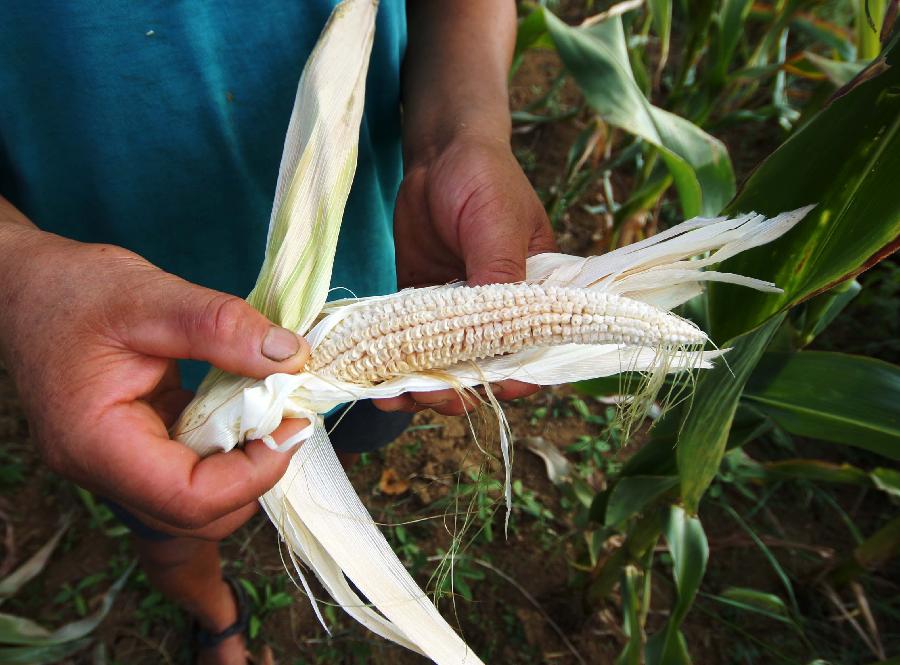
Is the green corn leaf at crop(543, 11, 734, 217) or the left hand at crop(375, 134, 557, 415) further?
the green corn leaf at crop(543, 11, 734, 217)

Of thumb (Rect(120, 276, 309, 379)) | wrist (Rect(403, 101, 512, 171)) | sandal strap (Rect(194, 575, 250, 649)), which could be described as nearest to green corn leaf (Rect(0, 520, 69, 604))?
sandal strap (Rect(194, 575, 250, 649))

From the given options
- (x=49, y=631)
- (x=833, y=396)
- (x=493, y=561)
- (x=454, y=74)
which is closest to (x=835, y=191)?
(x=833, y=396)

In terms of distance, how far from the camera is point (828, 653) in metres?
1.54

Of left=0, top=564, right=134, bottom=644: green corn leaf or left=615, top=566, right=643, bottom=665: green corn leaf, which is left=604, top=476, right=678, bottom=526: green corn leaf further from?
left=0, top=564, right=134, bottom=644: green corn leaf

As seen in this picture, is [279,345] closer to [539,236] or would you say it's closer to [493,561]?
[539,236]

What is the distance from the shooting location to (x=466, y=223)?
0.95 metres

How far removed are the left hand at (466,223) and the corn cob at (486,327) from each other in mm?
97

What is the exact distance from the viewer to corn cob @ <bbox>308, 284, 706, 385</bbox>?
755mm

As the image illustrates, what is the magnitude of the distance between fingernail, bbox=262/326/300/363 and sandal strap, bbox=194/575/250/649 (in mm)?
1052

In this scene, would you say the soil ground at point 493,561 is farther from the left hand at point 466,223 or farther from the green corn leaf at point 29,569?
the left hand at point 466,223

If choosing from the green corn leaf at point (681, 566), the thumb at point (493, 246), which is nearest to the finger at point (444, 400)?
the thumb at point (493, 246)

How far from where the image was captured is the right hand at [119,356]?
69 centimetres

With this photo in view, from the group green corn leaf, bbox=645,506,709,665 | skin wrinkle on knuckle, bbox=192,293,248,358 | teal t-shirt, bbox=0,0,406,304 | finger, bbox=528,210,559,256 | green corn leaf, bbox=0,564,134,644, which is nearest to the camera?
skin wrinkle on knuckle, bbox=192,293,248,358

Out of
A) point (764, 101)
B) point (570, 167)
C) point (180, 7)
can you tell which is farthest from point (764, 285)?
point (764, 101)
